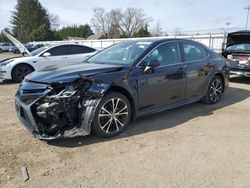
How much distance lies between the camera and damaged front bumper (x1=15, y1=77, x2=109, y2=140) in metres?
3.87

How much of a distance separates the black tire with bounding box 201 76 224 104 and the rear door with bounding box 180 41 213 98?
254 mm

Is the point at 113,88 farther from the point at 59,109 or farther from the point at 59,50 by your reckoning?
the point at 59,50

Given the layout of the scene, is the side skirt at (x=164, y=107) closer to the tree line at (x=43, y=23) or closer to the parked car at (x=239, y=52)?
the parked car at (x=239, y=52)

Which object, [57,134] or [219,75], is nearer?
[57,134]

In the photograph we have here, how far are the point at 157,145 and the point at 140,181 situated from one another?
1.04 meters

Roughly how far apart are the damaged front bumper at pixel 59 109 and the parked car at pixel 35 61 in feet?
17.6

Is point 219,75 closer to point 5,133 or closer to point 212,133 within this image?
point 212,133

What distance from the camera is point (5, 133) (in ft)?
14.9

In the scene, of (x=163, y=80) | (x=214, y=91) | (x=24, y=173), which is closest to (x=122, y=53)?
(x=163, y=80)

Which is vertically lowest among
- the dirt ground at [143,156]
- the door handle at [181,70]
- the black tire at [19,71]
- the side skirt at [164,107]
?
the dirt ground at [143,156]

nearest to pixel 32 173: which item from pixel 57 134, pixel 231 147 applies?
pixel 57 134

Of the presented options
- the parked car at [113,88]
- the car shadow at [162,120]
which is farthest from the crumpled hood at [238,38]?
the parked car at [113,88]

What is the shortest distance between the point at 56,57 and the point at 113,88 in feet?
20.0

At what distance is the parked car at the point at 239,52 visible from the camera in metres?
9.04
